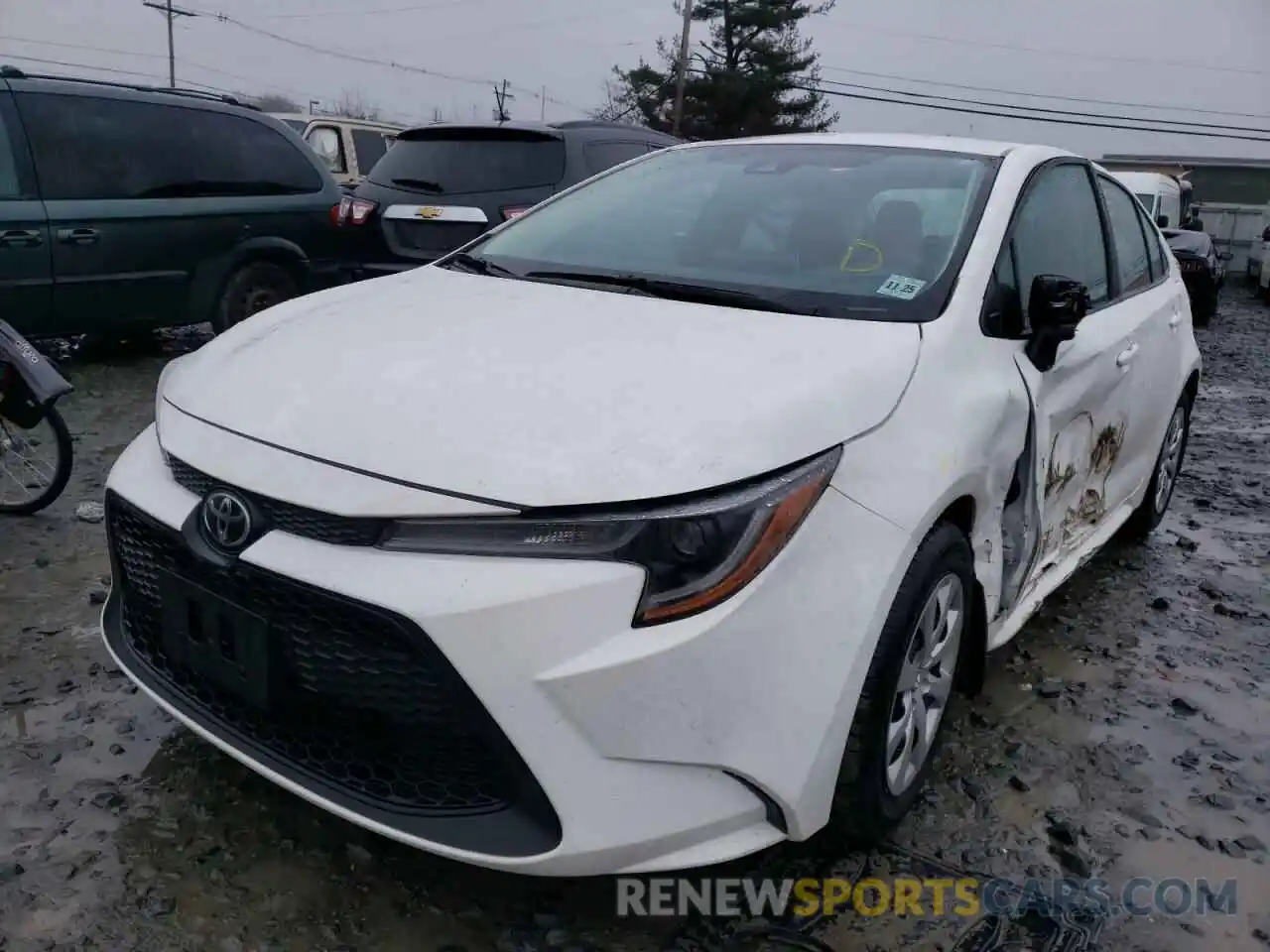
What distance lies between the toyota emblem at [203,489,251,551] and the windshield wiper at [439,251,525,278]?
123 centimetres

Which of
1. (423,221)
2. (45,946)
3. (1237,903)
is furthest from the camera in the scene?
(423,221)

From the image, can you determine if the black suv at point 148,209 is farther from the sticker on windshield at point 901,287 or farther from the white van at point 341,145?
the white van at point 341,145

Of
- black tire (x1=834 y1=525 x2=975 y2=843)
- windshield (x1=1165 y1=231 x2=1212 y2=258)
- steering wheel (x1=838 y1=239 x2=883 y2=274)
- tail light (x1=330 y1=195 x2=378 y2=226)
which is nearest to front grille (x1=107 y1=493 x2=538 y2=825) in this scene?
black tire (x1=834 y1=525 x2=975 y2=843)

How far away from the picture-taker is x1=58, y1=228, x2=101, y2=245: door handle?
5836mm

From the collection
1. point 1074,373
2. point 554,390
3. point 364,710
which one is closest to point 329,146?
point 1074,373

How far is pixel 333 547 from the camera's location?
1815 mm

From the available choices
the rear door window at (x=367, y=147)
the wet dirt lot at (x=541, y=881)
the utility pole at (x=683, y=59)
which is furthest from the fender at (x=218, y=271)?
the utility pole at (x=683, y=59)

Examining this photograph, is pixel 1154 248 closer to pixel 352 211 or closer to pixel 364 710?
pixel 364 710

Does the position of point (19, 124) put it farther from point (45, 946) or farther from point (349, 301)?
point (45, 946)

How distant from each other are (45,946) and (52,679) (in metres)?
1.10

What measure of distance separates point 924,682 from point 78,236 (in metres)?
5.42

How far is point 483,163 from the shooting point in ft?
21.5

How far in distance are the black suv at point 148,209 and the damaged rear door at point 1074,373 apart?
4.88 meters

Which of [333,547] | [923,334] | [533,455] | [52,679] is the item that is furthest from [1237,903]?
[52,679]
